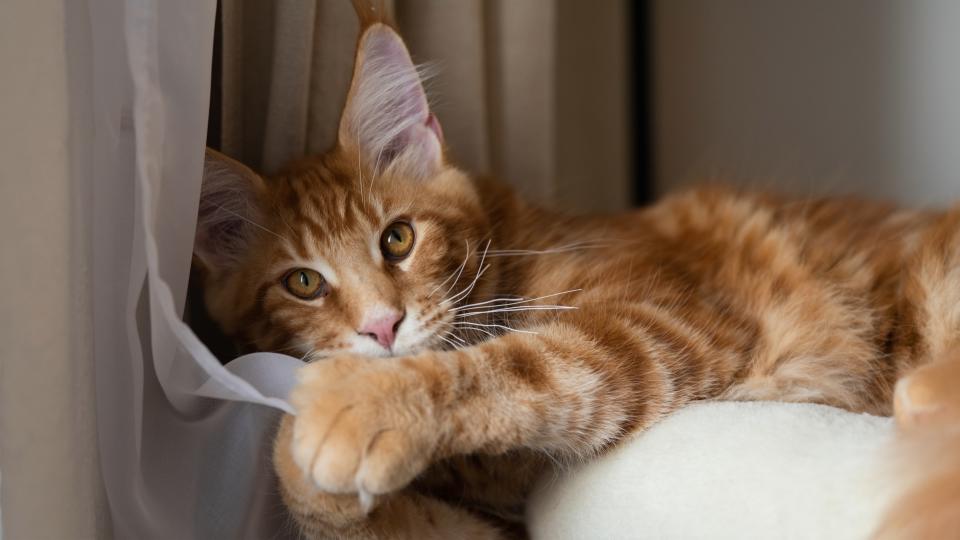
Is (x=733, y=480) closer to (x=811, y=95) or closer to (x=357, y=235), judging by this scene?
(x=357, y=235)

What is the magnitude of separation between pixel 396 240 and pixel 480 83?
0.54 meters

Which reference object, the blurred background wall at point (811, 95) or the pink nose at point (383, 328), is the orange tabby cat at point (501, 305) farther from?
the blurred background wall at point (811, 95)

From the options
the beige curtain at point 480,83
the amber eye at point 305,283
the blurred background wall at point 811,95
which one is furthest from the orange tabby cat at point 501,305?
the blurred background wall at point 811,95

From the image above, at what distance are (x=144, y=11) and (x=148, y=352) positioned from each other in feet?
1.51

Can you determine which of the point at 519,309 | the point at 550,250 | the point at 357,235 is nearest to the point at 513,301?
the point at 519,309

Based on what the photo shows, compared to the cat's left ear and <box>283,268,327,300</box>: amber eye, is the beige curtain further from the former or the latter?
<box>283,268,327,300</box>: amber eye

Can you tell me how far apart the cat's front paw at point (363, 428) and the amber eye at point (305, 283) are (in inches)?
12.9

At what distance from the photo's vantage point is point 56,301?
0.98 m

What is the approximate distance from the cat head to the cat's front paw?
0.76 ft

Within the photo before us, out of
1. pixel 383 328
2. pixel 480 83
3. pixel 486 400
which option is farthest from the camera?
pixel 480 83

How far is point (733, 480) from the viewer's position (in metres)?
1.07

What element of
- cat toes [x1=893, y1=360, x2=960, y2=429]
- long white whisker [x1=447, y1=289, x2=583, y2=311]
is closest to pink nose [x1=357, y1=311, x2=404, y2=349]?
long white whisker [x1=447, y1=289, x2=583, y2=311]

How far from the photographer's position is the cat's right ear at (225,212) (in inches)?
53.1

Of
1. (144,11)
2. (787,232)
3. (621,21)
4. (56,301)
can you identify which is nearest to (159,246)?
(56,301)
